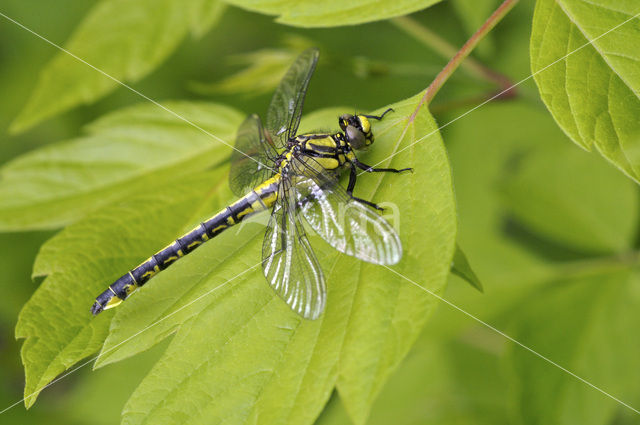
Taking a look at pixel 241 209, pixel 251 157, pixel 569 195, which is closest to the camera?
pixel 241 209

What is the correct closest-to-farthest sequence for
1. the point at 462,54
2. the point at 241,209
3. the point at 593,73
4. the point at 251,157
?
the point at 593,73 < the point at 462,54 < the point at 241,209 < the point at 251,157

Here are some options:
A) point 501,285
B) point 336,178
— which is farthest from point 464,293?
point 336,178

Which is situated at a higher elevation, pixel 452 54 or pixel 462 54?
pixel 452 54

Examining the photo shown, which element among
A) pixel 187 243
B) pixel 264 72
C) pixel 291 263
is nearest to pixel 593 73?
pixel 291 263

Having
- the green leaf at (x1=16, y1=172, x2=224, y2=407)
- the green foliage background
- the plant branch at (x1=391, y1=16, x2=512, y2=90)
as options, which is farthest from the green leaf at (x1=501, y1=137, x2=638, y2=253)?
the green leaf at (x1=16, y1=172, x2=224, y2=407)

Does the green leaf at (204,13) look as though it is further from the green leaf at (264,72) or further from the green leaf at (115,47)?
the green leaf at (264,72)

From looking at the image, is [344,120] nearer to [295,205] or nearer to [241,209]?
[295,205]

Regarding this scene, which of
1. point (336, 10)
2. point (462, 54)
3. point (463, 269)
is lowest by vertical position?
point (463, 269)
